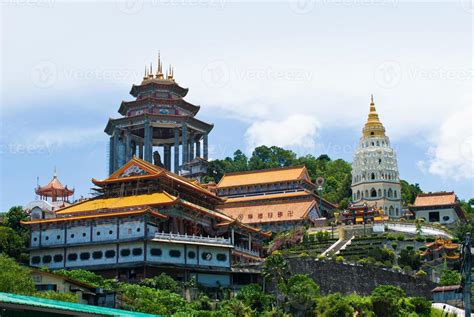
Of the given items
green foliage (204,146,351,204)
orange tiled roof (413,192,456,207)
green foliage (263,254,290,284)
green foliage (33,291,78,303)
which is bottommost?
green foliage (33,291,78,303)

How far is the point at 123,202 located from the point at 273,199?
36429 mm

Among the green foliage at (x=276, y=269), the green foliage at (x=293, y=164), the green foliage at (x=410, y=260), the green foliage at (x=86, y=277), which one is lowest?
the green foliage at (x=86, y=277)

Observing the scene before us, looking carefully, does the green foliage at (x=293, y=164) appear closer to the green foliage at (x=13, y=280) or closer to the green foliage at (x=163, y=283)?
the green foliage at (x=163, y=283)

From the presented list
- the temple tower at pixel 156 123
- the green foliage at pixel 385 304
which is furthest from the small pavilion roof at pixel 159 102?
the green foliage at pixel 385 304

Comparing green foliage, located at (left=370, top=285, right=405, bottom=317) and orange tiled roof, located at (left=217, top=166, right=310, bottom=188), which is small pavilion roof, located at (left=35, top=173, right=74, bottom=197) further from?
green foliage, located at (left=370, top=285, right=405, bottom=317)

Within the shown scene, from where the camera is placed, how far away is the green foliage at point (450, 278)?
7144 cm

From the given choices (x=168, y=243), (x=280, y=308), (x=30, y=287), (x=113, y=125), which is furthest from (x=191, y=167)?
(x=30, y=287)

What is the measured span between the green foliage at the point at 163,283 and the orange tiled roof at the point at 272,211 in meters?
38.3

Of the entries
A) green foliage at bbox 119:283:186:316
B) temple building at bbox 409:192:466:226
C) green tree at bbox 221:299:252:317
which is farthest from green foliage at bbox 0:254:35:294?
temple building at bbox 409:192:466:226

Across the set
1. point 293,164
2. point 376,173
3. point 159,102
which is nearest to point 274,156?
point 293,164

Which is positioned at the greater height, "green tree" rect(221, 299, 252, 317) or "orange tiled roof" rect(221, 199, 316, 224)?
"orange tiled roof" rect(221, 199, 316, 224)

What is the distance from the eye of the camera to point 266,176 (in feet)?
371

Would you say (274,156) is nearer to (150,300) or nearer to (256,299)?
(256,299)

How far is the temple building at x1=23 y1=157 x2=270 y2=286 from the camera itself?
6869 cm
